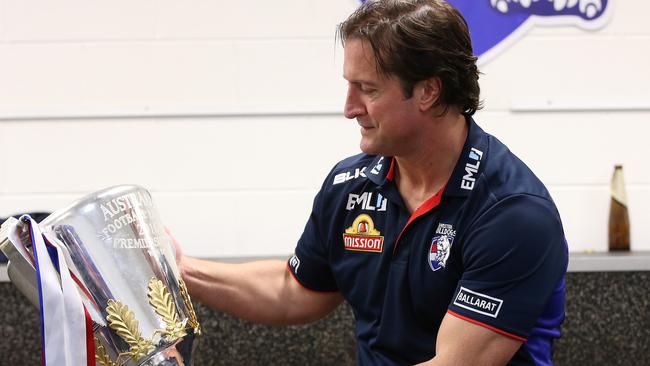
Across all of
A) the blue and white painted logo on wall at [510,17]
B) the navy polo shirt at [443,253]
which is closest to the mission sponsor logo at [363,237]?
the navy polo shirt at [443,253]

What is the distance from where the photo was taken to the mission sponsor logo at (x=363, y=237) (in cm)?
165

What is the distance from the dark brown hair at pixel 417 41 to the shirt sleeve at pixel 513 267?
0.76ft

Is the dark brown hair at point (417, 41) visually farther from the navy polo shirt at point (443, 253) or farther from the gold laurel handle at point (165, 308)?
the gold laurel handle at point (165, 308)

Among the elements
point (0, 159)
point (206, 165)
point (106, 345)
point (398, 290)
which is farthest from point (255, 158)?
point (106, 345)

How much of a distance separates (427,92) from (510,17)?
3.97 feet

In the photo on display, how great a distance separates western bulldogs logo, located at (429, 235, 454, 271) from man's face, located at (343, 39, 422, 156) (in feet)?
0.52

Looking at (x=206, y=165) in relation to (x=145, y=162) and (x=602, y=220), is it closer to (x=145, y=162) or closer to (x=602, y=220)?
(x=145, y=162)

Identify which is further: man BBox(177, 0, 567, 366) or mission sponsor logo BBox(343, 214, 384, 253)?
mission sponsor logo BBox(343, 214, 384, 253)

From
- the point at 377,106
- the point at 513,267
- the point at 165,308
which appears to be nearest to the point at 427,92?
the point at 377,106

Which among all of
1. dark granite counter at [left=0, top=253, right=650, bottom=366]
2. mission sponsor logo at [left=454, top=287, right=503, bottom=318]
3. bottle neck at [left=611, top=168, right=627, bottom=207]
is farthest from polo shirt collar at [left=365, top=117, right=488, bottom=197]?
bottle neck at [left=611, top=168, right=627, bottom=207]

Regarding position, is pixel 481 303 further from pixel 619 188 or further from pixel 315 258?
pixel 619 188

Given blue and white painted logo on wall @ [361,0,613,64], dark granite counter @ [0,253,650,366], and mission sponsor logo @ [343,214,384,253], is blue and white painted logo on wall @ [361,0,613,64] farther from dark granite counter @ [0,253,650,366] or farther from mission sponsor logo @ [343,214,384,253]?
mission sponsor logo @ [343,214,384,253]

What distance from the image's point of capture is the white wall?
2.69 metres

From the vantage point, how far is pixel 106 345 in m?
1.31
